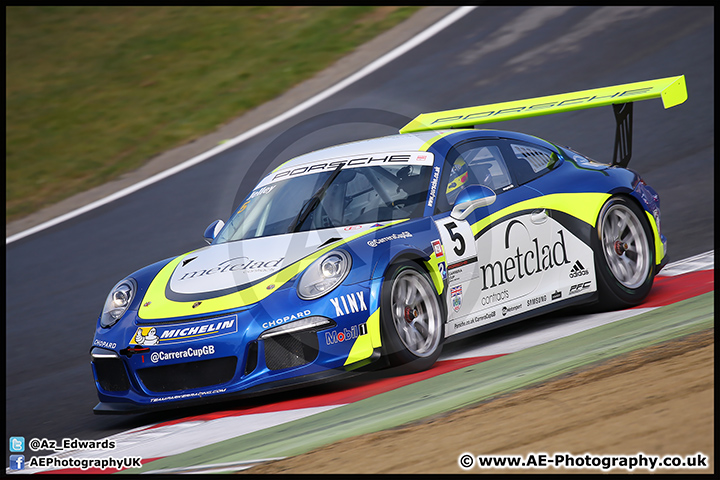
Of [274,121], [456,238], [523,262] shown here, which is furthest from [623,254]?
[274,121]

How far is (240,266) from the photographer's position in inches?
209

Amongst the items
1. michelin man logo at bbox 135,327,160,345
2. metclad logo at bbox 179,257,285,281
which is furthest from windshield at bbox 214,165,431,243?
michelin man logo at bbox 135,327,160,345

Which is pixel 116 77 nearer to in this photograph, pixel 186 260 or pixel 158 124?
pixel 158 124

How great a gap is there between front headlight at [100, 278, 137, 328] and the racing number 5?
6.22ft

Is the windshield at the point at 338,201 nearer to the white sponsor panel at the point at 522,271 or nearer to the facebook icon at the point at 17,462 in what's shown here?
the white sponsor panel at the point at 522,271

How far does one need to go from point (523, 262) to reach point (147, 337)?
2.36 metres

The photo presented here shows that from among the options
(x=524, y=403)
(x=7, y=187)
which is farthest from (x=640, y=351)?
(x=7, y=187)

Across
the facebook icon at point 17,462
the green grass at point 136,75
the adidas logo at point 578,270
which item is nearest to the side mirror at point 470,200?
the adidas logo at point 578,270

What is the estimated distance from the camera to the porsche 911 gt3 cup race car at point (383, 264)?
4910mm

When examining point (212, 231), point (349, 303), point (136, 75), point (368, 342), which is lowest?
point (368, 342)

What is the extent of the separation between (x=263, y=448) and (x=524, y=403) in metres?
1.14

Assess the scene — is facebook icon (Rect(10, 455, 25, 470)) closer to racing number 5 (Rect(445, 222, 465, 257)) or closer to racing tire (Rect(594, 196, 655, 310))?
racing number 5 (Rect(445, 222, 465, 257))

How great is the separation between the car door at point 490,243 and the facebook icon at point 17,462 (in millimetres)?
2390

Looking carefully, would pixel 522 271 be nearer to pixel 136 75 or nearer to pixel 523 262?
pixel 523 262
